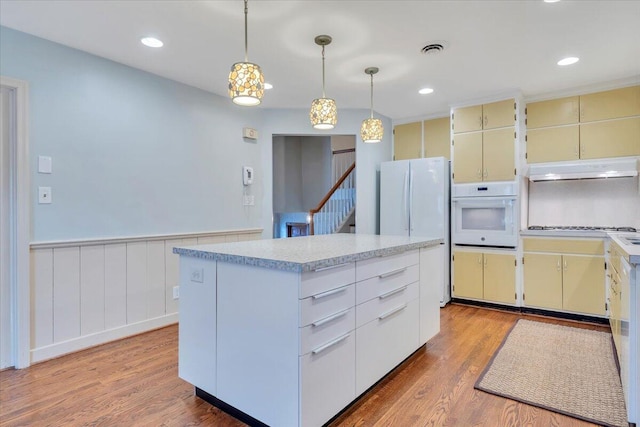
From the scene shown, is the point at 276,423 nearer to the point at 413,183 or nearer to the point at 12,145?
the point at 12,145

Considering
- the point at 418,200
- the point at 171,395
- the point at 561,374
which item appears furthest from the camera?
the point at 418,200

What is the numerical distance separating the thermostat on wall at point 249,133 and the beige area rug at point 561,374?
3319mm

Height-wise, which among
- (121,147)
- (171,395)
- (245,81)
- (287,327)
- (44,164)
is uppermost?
(245,81)

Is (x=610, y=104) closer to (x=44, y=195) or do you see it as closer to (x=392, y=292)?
(x=392, y=292)

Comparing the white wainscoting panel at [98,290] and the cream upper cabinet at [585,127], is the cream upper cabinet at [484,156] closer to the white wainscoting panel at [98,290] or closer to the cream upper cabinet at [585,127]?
the cream upper cabinet at [585,127]

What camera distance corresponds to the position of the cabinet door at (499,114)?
3.84m

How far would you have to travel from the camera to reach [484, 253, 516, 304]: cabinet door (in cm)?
381

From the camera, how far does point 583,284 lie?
344 centimetres

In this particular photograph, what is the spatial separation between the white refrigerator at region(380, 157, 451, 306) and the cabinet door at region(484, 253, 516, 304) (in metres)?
0.44

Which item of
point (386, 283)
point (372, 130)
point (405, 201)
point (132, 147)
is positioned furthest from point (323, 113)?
point (405, 201)

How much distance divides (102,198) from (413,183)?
324 cm

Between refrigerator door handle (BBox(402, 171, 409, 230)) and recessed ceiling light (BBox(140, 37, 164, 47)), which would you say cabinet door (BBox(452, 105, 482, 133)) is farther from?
recessed ceiling light (BBox(140, 37, 164, 47))

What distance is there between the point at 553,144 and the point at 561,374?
2.55m

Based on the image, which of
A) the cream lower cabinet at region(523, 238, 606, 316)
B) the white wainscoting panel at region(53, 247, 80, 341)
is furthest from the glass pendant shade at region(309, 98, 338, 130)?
the cream lower cabinet at region(523, 238, 606, 316)
